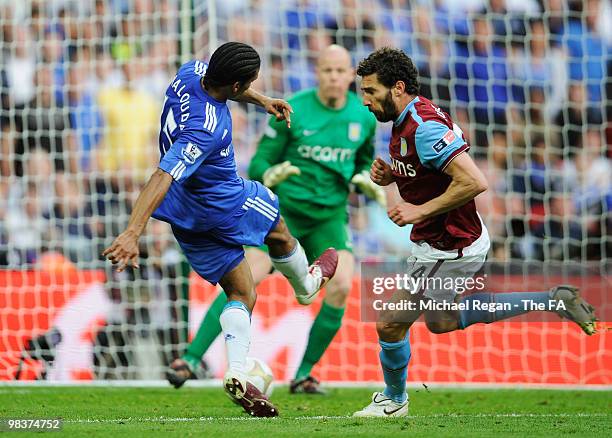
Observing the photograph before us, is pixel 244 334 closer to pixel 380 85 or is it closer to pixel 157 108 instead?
pixel 380 85

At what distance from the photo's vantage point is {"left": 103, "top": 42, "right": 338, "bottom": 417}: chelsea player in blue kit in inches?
210

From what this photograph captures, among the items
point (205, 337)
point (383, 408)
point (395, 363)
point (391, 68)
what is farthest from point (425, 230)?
point (205, 337)

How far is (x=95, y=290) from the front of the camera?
8.99 metres

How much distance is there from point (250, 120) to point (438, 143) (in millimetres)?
5640

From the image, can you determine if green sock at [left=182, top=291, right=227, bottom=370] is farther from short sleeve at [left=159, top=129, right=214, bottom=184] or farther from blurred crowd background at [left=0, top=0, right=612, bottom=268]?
blurred crowd background at [left=0, top=0, right=612, bottom=268]

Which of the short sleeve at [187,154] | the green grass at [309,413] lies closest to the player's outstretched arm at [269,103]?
the short sleeve at [187,154]

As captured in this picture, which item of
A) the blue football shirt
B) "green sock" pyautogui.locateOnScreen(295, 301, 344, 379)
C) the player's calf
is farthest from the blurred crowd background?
the player's calf

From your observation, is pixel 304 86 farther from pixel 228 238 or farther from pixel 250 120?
pixel 228 238

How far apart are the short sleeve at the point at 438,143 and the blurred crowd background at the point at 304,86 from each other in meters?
4.80

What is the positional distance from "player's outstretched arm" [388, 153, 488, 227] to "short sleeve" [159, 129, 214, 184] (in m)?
1.01

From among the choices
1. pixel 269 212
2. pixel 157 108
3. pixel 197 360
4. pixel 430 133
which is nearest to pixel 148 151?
pixel 157 108

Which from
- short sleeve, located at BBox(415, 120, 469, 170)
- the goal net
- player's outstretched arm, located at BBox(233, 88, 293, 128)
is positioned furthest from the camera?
the goal net

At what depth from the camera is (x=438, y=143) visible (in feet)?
17.8

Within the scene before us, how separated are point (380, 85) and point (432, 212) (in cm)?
78
